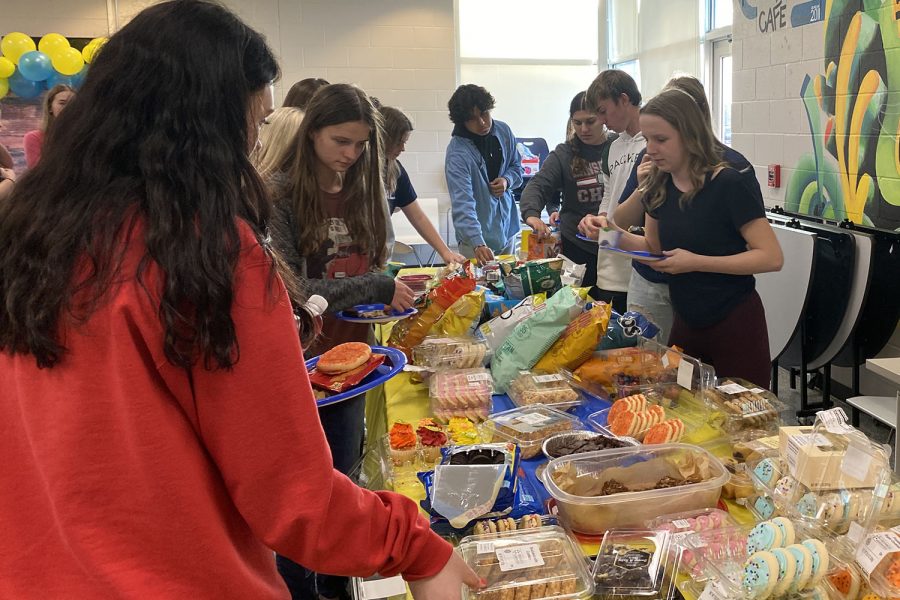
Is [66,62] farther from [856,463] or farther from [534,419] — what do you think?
[856,463]

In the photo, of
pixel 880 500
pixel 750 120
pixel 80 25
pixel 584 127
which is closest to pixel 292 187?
pixel 880 500

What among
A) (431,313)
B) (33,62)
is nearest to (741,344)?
(431,313)

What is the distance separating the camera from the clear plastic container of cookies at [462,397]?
6.57 ft

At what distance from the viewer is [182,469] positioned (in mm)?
836

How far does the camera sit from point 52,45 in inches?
250

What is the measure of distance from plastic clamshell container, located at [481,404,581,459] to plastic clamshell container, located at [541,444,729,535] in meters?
0.21

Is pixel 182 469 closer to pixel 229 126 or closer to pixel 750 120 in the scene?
pixel 229 126

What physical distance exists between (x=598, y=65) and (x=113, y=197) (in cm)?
758

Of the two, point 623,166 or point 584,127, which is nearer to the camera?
point 623,166

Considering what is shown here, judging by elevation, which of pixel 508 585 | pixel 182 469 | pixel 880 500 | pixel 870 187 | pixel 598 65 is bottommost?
pixel 508 585

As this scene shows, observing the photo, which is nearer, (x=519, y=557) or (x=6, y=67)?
(x=519, y=557)

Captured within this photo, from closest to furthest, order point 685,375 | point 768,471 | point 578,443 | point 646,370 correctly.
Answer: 1. point 768,471
2. point 578,443
3. point 685,375
4. point 646,370

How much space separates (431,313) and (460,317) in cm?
11

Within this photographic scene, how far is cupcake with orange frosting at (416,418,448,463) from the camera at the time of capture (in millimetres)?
1716
